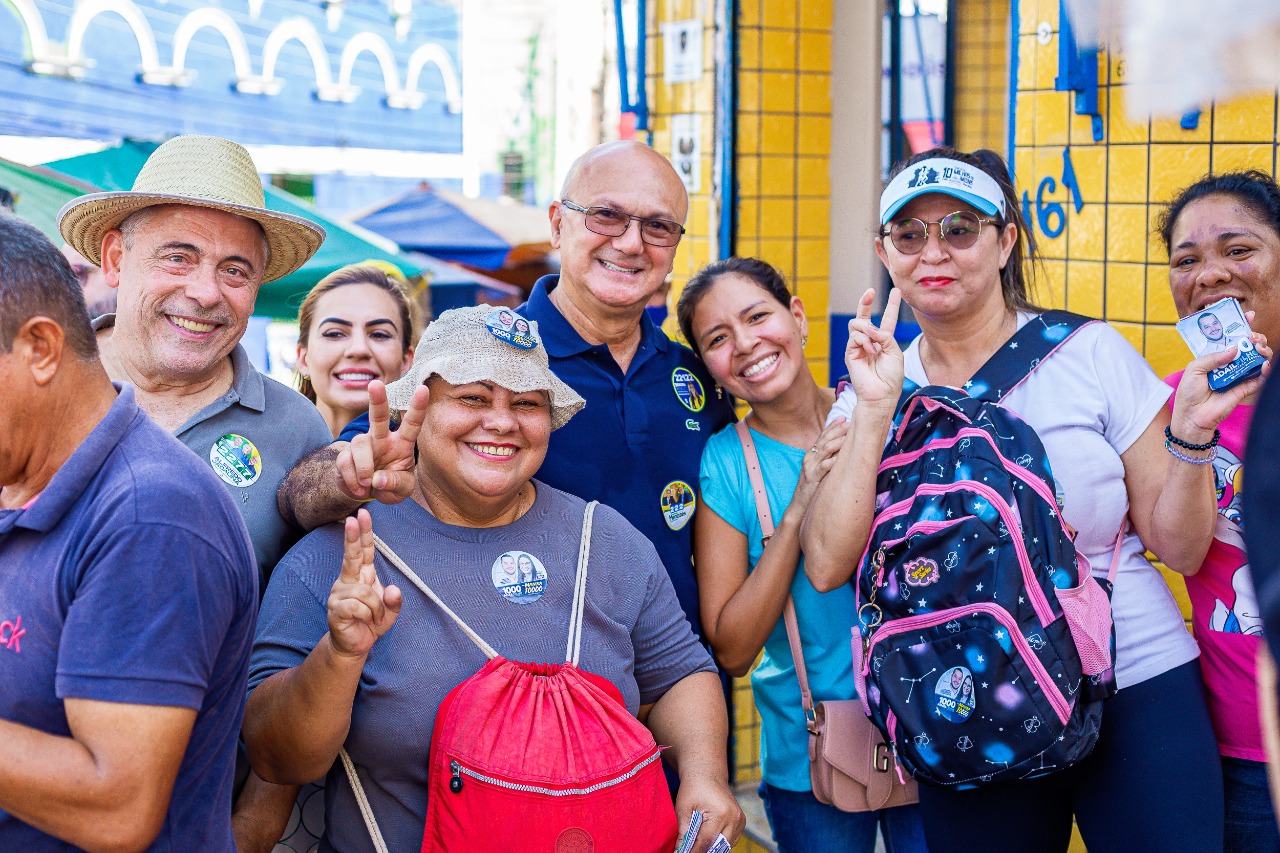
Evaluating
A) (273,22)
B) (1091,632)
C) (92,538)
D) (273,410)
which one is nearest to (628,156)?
(273,410)

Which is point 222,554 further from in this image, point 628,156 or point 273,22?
point 273,22

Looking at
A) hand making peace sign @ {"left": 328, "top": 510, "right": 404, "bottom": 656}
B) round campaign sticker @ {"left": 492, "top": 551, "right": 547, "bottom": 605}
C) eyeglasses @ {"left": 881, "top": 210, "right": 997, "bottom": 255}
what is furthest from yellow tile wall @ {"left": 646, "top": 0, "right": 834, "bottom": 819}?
hand making peace sign @ {"left": 328, "top": 510, "right": 404, "bottom": 656}

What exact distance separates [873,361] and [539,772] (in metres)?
→ 1.15

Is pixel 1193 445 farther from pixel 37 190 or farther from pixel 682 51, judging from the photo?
pixel 37 190

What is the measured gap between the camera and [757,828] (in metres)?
4.40

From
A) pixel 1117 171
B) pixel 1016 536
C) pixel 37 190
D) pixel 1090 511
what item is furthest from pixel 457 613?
pixel 37 190

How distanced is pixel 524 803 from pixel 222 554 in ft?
2.41

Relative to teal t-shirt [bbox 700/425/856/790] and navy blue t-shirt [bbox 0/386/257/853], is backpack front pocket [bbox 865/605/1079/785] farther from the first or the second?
navy blue t-shirt [bbox 0/386/257/853]

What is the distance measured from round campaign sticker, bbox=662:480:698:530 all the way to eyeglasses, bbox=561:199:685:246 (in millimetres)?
653

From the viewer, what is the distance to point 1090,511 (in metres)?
2.38

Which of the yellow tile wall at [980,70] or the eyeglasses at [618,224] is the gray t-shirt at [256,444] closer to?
the eyeglasses at [618,224]

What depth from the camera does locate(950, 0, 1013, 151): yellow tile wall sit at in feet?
23.6

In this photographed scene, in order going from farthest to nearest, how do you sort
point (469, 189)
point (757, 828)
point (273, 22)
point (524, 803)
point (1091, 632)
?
point (469, 189) → point (273, 22) → point (757, 828) → point (1091, 632) → point (524, 803)

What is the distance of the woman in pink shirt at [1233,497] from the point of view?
7.87ft
